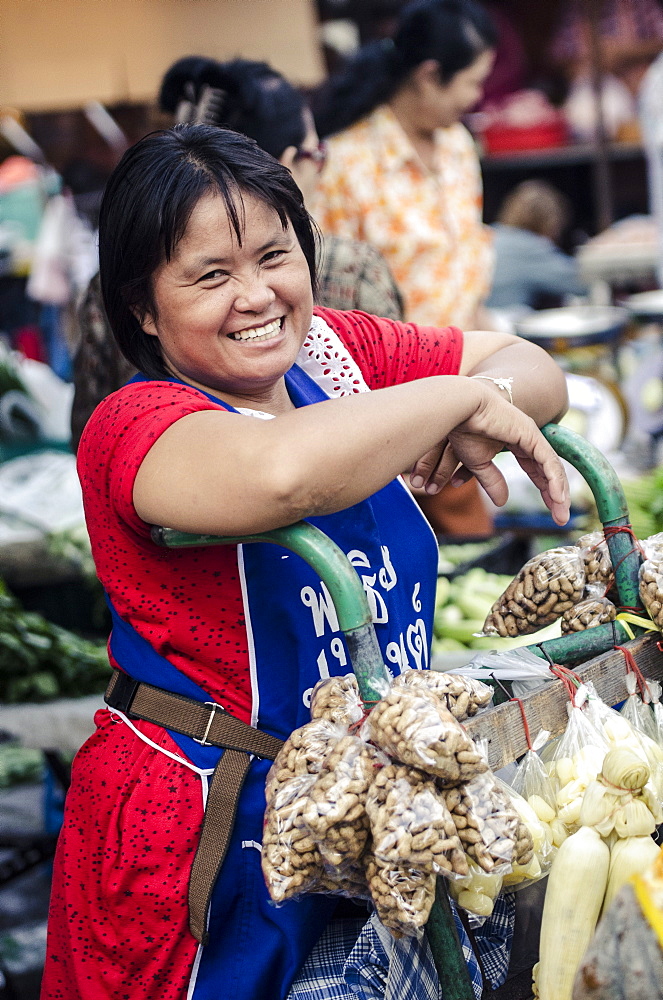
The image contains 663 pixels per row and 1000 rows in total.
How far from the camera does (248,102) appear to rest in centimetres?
245

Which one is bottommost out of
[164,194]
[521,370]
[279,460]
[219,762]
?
[219,762]

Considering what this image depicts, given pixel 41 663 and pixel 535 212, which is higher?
pixel 535 212

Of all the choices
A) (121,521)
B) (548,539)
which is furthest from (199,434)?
(548,539)

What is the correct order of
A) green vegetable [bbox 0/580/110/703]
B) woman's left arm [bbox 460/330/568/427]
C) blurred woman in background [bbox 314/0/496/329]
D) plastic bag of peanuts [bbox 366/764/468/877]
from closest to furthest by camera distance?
plastic bag of peanuts [bbox 366/764/468/877], woman's left arm [bbox 460/330/568/427], green vegetable [bbox 0/580/110/703], blurred woman in background [bbox 314/0/496/329]

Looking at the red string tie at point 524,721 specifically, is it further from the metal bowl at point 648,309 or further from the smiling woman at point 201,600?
the metal bowl at point 648,309

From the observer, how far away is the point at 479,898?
1.17 m

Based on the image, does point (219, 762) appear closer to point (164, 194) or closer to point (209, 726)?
point (209, 726)

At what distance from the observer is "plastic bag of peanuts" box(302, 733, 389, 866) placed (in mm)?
1074

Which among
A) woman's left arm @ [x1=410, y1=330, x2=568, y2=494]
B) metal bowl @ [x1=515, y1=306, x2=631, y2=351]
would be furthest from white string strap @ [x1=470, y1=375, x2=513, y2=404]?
metal bowl @ [x1=515, y1=306, x2=631, y2=351]

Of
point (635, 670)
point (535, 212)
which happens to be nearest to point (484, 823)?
point (635, 670)

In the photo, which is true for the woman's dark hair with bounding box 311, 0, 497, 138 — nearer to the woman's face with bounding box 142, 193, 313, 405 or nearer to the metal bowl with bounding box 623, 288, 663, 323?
the metal bowl with bounding box 623, 288, 663, 323

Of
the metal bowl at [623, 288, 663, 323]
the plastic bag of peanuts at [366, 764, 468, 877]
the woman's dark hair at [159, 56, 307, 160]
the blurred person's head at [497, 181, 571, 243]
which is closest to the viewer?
the plastic bag of peanuts at [366, 764, 468, 877]

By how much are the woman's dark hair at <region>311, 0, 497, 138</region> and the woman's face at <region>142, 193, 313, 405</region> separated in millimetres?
2747

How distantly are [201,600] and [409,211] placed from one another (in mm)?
2918
